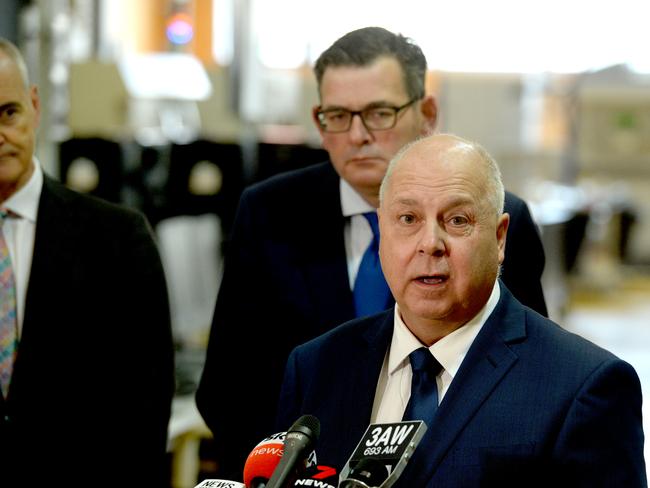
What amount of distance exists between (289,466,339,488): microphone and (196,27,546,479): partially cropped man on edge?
2.28 ft

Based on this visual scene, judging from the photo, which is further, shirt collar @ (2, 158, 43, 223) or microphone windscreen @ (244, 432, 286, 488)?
shirt collar @ (2, 158, 43, 223)

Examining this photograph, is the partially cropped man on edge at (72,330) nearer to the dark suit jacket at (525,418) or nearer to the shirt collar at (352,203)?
the shirt collar at (352,203)

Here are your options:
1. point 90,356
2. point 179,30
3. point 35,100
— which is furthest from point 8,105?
point 179,30

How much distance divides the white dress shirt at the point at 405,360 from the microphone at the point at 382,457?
0.84 feet

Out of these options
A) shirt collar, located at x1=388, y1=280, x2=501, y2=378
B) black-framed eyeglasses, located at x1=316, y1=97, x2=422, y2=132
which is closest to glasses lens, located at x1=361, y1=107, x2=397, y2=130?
black-framed eyeglasses, located at x1=316, y1=97, x2=422, y2=132

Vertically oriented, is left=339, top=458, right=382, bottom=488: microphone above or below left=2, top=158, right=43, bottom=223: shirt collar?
below

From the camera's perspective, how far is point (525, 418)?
1.50 m

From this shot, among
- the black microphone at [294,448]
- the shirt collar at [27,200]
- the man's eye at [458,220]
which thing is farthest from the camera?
the shirt collar at [27,200]

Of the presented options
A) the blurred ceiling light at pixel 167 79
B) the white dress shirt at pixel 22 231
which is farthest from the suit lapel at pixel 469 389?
the blurred ceiling light at pixel 167 79

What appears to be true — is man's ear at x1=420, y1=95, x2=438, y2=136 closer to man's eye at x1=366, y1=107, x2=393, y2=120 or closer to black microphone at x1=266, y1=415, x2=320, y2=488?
man's eye at x1=366, y1=107, x2=393, y2=120

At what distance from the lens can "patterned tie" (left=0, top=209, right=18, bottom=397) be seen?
230 cm

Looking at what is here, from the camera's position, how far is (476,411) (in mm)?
1534

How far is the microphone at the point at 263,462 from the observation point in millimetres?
1352

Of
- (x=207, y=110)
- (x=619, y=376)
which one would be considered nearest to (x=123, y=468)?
(x=619, y=376)
